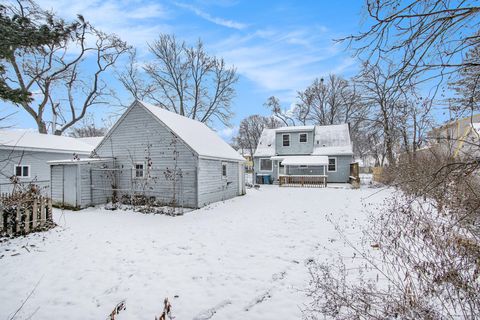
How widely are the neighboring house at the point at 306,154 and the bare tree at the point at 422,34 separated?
66.6 feet

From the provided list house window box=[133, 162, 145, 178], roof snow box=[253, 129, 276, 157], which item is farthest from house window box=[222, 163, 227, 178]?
roof snow box=[253, 129, 276, 157]

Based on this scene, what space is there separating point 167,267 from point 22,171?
15.3 metres

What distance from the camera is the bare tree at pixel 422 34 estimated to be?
2207mm

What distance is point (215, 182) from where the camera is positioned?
13281 millimetres

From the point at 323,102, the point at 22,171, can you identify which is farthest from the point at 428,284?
the point at 323,102

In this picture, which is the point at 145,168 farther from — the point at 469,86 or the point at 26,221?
the point at 469,86

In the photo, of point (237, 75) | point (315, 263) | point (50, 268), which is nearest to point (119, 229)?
point (50, 268)

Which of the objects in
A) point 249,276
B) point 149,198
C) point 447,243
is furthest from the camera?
point 149,198

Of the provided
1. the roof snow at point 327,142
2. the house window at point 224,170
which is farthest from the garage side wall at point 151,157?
the roof snow at point 327,142

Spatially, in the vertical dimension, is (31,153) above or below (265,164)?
above

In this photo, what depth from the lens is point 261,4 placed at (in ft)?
17.1

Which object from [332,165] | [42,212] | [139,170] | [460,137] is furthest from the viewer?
[332,165]

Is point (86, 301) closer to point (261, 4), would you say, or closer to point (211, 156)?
point (261, 4)

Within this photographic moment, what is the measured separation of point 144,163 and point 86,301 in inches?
357
